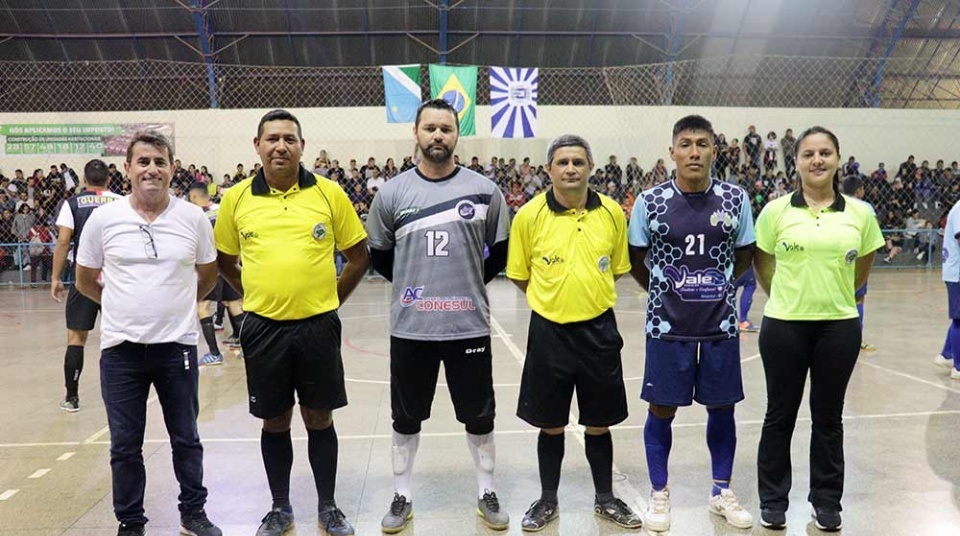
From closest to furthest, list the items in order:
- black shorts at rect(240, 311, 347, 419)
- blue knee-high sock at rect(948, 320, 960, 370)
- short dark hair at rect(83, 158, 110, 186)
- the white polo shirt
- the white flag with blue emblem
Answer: the white polo shirt → black shorts at rect(240, 311, 347, 419) → short dark hair at rect(83, 158, 110, 186) → blue knee-high sock at rect(948, 320, 960, 370) → the white flag with blue emblem

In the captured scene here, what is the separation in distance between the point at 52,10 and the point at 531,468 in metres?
21.3

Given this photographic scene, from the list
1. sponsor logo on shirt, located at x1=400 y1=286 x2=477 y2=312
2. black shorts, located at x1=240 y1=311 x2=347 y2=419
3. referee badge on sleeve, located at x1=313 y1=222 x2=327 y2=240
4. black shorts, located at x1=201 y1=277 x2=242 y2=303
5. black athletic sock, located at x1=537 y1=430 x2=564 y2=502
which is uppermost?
referee badge on sleeve, located at x1=313 y1=222 x2=327 y2=240

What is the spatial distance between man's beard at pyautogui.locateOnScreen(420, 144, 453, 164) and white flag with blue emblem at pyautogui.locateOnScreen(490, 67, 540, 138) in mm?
11149

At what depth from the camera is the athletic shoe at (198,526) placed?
11.4 ft

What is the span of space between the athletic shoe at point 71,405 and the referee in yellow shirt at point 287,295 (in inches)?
121

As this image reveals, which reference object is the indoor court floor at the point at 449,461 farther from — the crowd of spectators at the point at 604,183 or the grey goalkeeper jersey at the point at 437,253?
the crowd of spectators at the point at 604,183

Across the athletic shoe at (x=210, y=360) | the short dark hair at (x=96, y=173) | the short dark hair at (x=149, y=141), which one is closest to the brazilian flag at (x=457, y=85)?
the athletic shoe at (x=210, y=360)

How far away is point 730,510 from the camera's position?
3.60m

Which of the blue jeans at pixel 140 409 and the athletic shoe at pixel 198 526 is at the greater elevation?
the blue jeans at pixel 140 409

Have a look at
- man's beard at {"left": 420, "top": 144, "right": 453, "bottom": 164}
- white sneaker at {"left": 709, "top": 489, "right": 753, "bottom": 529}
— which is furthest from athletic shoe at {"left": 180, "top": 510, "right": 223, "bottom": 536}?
white sneaker at {"left": 709, "top": 489, "right": 753, "bottom": 529}

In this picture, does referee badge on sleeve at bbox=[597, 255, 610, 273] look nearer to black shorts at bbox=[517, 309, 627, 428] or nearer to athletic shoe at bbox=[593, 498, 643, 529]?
black shorts at bbox=[517, 309, 627, 428]

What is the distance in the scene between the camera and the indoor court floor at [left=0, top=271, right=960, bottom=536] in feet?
12.0

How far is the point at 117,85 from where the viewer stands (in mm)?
18094

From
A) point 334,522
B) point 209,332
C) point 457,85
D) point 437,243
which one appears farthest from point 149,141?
point 457,85
